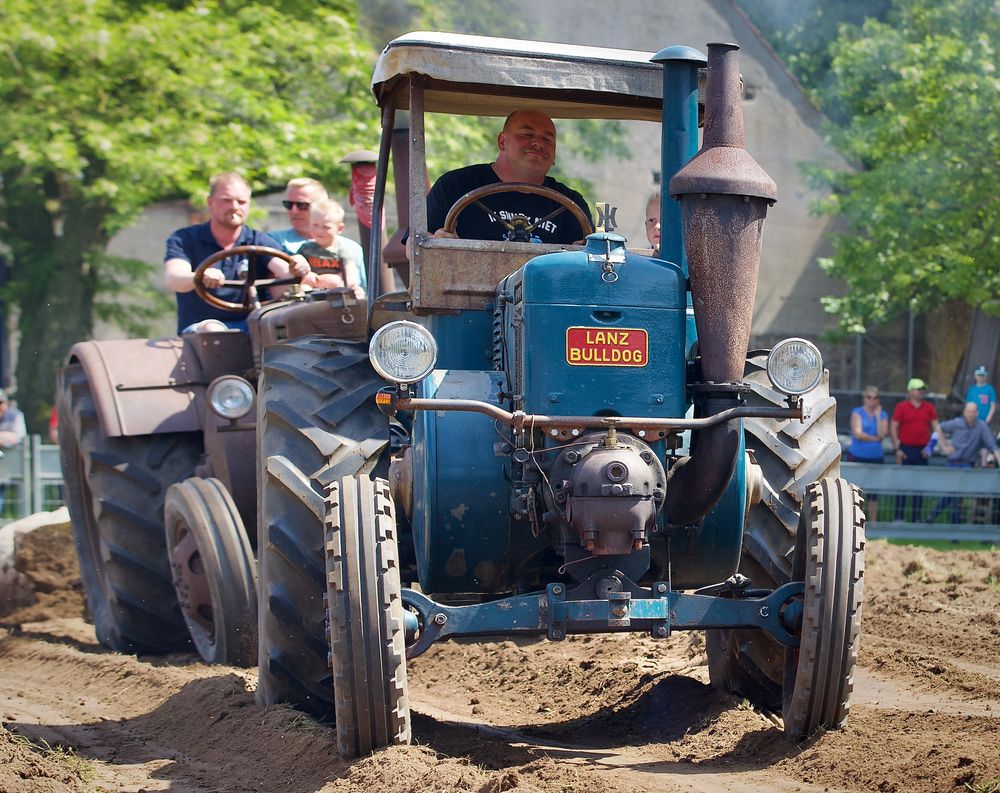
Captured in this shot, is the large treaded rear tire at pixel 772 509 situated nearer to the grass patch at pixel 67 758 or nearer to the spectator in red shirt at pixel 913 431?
the grass patch at pixel 67 758

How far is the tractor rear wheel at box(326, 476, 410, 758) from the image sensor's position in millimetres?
4719

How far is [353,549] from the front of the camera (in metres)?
4.79

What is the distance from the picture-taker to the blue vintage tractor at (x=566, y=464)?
16.0ft

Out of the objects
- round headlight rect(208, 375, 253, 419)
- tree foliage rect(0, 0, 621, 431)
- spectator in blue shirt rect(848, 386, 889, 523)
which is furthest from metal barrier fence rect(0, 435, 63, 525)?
spectator in blue shirt rect(848, 386, 889, 523)

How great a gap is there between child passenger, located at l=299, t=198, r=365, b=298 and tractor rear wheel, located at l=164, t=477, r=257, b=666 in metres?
1.58

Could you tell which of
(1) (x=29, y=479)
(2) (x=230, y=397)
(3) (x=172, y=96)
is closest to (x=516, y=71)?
(2) (x=230, y=397)

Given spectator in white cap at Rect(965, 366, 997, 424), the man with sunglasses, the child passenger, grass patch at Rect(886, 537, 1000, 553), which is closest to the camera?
the child passenger

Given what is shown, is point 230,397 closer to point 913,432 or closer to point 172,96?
point 913,432

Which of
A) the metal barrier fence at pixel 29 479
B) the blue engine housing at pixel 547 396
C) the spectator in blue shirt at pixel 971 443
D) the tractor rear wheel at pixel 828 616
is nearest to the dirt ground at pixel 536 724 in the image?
the tractor rear wheel at pixel 828 616

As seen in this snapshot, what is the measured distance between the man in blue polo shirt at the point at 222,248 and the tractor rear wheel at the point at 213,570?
149 centimetres

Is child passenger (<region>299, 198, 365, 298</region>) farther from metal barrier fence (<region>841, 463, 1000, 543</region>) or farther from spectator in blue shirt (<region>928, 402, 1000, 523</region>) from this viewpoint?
spectator in blue shirt (<region>928, 402, 1000, 523</region>)

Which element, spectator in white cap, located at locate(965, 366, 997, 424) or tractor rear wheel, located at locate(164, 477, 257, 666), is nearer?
tractor rear wheel, located at locate(164, 477, 257, 666)

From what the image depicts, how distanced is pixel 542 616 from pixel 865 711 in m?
1.50

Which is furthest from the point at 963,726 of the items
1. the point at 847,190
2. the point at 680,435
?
the point at 847,190
